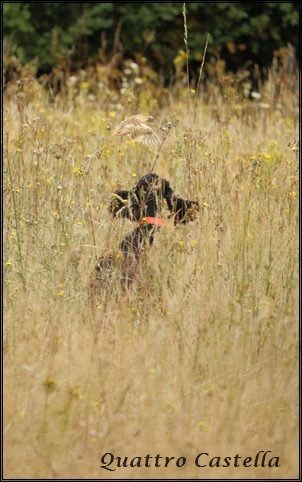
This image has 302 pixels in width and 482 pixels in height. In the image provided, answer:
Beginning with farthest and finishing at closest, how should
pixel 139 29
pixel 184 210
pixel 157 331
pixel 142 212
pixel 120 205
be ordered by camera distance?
pixel 139 29
pixel 120 205
pixel 184 210
pixel 142 212
pixel 157 331

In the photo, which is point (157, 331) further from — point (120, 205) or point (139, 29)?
point (139, 29)

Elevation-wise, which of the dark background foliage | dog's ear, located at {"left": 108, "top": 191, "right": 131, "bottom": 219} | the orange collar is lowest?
the orange collar

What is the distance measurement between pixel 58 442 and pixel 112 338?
1.91 ft

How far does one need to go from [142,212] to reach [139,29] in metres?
6.17

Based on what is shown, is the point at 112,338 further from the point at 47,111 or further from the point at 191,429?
the point at 47,111

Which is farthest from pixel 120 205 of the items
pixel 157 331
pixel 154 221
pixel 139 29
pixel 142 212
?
pixel 139 29

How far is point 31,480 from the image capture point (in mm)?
3363

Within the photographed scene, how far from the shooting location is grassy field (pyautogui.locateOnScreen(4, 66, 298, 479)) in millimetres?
3447

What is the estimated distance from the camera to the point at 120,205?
4.87m

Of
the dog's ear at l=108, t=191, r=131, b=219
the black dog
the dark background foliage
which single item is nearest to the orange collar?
the black dog

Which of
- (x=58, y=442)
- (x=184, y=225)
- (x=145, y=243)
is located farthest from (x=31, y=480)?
(x=184, y=225)

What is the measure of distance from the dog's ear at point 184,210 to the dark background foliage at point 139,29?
5.21 meters

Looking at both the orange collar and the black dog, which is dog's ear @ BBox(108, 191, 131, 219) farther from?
the orange collar

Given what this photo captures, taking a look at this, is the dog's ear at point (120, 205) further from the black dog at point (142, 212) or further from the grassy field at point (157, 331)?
the grassy field at point (157, 331)
